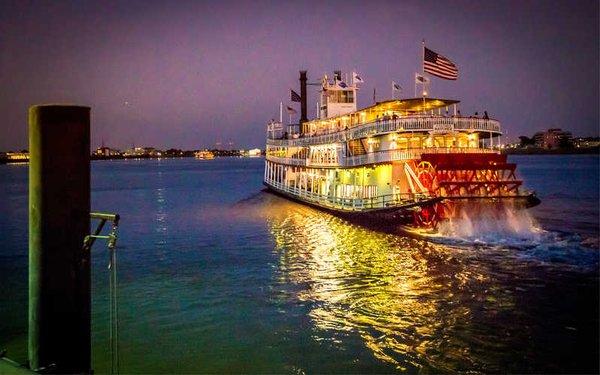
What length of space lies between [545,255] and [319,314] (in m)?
10.7

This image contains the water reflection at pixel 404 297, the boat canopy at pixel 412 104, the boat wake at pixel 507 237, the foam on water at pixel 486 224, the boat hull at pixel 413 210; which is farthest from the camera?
the boat canopy at pixel 412 104

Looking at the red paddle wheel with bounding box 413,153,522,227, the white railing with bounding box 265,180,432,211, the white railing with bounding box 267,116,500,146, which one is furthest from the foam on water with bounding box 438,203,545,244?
the white railing with bounding box 267,116,500,146

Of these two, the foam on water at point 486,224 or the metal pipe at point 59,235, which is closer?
the metal pipe at point 59,235

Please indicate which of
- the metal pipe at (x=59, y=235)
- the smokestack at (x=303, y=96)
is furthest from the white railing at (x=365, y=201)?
the metal pipe at (x=59, y=235)

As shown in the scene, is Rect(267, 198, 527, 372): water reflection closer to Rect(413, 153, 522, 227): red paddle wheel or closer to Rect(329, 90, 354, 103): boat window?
Rect(413, 153, 522, 227): red paddle wheel

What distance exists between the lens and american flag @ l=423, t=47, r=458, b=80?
78.4 ft

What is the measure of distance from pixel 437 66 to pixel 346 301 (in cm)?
1486

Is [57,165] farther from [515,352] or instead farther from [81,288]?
[515,352]

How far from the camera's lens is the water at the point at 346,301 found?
9773 mm

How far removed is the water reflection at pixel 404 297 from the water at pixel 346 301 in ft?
0.16


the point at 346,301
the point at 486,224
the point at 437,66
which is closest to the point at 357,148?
the point at 437,66

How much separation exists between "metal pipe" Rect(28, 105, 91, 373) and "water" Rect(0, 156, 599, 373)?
469 cm

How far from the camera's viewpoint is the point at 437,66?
24.0 meters

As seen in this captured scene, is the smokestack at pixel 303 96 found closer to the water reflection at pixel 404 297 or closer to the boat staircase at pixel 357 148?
the boat staircase at pixel 357 148
